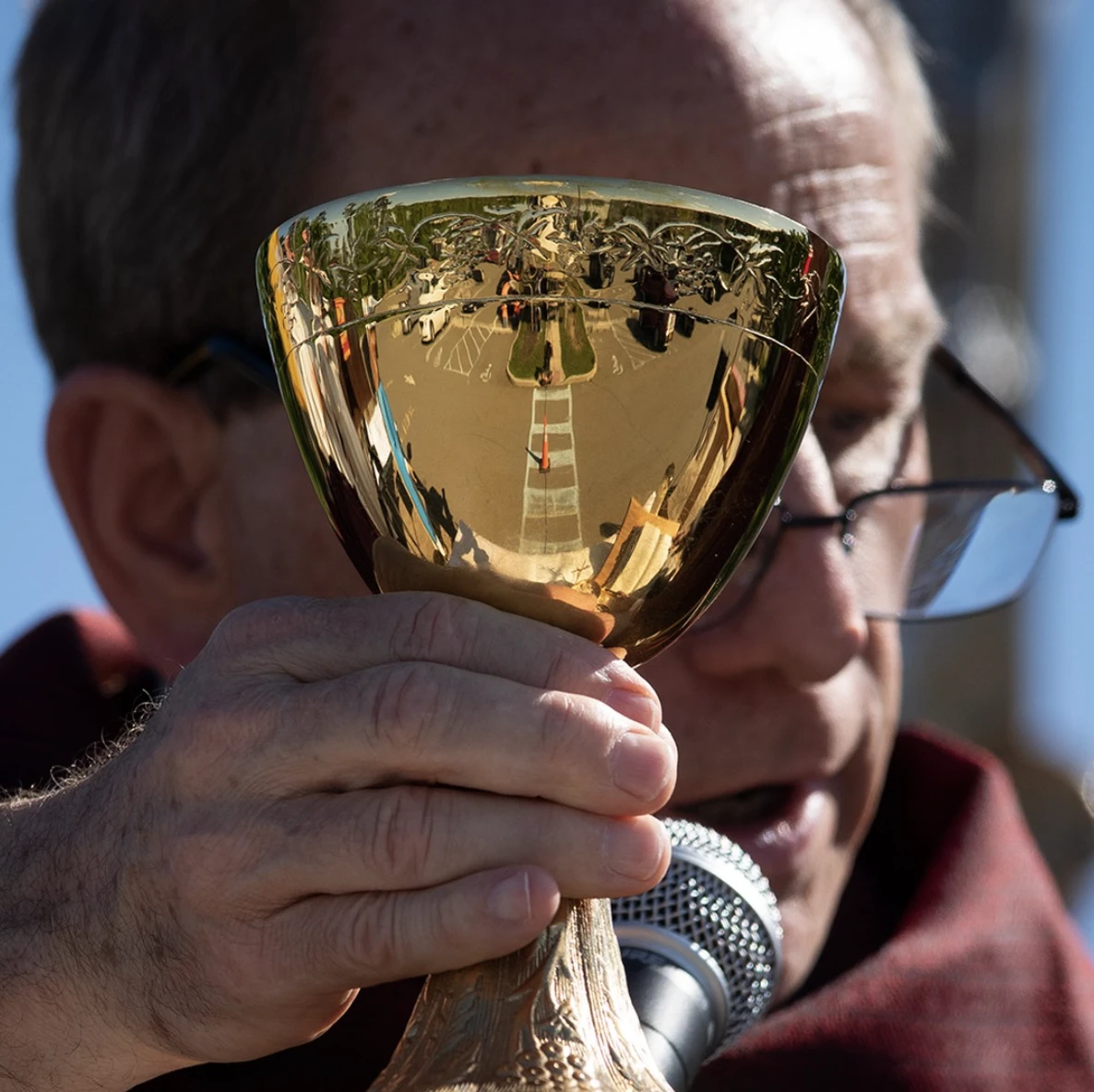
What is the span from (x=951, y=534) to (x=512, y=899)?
3.31 ft

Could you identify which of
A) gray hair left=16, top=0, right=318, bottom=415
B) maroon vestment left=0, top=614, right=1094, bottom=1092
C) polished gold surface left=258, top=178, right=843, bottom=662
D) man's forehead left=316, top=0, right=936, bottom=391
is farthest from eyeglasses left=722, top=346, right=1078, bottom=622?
polished gold surface left=258, top=178, right=843, bottom=662

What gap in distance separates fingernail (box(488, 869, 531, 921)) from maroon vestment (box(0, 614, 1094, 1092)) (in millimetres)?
757

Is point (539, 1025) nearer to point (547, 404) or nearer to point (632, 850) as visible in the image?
point (632, 850)

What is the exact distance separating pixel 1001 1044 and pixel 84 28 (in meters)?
1.24

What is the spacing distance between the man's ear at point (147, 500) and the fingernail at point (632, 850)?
0.88 m

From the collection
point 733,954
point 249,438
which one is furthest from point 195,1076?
point 733,954

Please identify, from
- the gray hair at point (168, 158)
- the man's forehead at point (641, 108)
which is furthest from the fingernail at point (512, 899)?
the gray hair at point (168, 158)

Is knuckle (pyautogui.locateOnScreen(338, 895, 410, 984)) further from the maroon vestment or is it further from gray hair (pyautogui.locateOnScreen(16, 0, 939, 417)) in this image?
gray hair (pyautogui.locateOnScreen(16, 0, 939, 417))

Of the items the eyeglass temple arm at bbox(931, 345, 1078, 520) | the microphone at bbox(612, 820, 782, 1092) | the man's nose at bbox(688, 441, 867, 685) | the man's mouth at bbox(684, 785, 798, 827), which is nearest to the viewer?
the microphone at bbox(612, 820, 782, 1092)

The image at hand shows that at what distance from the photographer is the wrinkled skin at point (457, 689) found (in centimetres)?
72

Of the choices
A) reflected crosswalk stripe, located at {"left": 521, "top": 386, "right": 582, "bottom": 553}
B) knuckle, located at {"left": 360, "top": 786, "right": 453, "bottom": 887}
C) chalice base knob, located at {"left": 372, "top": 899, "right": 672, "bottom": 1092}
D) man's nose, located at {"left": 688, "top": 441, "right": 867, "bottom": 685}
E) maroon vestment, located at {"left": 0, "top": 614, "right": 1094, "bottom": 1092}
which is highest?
reflected crosswalk stripe, located at {"left": 521, "top": 386, "right": 582, "bottom": 553}

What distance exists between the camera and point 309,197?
147cm

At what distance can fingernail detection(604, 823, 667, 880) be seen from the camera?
27.8 inches

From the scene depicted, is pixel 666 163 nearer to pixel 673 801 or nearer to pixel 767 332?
pixel 673 801
